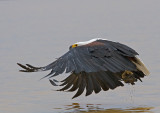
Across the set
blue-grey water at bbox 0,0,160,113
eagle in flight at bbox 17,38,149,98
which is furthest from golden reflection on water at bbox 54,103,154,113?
eagle in flight at bbox 17,38,149,98

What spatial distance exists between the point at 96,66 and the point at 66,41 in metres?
6.80

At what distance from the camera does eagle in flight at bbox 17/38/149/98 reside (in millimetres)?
8000

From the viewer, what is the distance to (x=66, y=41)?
14.8 meters

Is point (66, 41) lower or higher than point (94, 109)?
higher

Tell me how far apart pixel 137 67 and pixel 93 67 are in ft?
3.92

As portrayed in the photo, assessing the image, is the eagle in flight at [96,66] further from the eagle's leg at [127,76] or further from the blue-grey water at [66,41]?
the blue-grey water at [66,41]

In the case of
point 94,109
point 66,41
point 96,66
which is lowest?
point 94,109

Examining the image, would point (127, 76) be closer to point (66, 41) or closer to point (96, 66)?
point (96, 66)

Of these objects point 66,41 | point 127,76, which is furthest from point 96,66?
point 66,41

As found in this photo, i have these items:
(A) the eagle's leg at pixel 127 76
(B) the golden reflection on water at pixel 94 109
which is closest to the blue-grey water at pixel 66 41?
(B) the golden reflection on water at pixel 94 109

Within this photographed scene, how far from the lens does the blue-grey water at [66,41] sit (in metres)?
9.23

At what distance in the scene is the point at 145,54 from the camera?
12555mm

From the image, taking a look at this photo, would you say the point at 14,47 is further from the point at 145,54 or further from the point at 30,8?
the point at 30,8

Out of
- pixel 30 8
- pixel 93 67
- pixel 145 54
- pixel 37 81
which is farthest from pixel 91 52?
pixel 30 8
